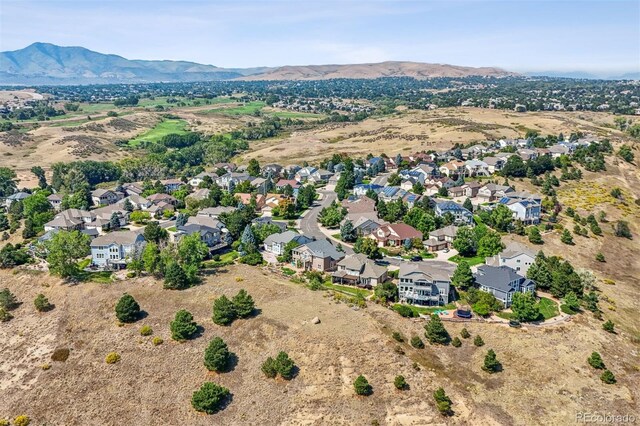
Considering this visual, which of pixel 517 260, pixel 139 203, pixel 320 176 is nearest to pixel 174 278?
pixel 139 203

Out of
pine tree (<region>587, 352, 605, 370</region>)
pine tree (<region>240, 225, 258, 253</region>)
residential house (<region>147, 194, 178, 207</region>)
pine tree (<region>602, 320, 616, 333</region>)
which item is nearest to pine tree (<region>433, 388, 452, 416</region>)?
pine tree (<region>587, 352, 605, 370</region>)

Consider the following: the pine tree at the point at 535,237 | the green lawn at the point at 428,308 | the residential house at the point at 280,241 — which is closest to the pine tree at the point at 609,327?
the green lawn at the point at 428,308

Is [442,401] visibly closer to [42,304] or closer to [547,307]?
[547,307]

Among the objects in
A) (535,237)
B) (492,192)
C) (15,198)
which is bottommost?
(15,198)

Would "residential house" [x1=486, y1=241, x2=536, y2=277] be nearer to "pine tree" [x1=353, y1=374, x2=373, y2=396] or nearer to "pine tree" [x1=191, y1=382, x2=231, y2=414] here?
"pine tree" [x1=353, y1=374, x2=373, y2=396]

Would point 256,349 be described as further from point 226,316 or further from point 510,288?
point 510,288

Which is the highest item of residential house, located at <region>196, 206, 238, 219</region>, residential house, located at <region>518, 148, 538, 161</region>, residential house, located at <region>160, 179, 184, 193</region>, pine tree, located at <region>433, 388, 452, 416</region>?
residential house, located at <region>518, 148, 538, 161</region>

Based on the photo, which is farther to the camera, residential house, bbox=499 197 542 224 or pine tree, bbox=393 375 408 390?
residential house, bbox=499 197 542 224
